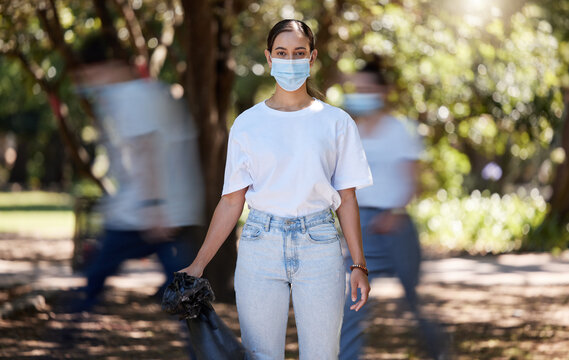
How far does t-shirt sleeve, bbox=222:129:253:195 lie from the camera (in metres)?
3.57

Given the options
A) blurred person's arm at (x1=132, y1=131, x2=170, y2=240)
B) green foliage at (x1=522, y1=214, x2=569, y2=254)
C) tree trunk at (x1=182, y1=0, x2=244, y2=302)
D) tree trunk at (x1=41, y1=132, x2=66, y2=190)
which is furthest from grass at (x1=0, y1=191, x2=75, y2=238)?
blurred person's arm at (x1=132, y1=131, x2=170, y2=240)

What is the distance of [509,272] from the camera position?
1277 cm

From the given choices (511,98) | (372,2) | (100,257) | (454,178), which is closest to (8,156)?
(454,178)

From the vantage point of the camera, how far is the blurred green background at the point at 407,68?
9.45 meters

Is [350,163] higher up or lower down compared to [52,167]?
higher up

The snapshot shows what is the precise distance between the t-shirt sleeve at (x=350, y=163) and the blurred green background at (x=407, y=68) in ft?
6.72

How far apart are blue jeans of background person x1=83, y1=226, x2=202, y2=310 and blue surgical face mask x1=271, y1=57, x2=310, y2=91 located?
1.82m

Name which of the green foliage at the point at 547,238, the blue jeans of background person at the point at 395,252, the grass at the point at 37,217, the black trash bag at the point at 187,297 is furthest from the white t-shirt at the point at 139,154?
the grass at the point at 37,217

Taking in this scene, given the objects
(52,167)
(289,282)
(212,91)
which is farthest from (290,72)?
(52,167)

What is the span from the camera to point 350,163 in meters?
3.61

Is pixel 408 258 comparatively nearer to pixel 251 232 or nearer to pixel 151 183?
pixel 151 183

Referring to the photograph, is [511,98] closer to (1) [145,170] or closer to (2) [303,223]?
(1) [145,170]

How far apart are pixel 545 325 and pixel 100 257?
16.1ft

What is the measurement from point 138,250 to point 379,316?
4.45 metres
